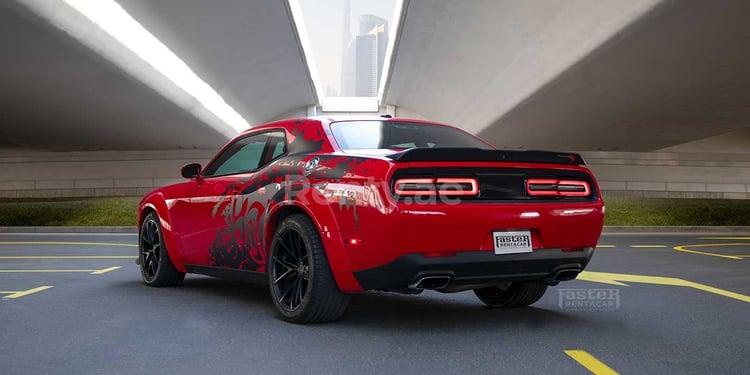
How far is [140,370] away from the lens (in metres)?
3.77

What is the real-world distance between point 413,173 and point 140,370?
6.18 feet

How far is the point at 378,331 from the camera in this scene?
4.84 meters

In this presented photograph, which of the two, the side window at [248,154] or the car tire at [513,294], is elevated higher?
the side window at [248,154]

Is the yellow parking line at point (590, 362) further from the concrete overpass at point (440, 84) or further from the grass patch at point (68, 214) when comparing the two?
the grass patch at point (68, 214)

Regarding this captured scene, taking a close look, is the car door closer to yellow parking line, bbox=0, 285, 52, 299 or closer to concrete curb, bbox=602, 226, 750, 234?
yellow parking line, bbox=0, 285, 52, 299

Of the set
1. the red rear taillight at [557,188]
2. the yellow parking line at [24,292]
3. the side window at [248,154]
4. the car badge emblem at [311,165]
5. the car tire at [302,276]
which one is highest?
the side window at [248,154]

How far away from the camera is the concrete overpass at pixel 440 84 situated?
56.3 feet

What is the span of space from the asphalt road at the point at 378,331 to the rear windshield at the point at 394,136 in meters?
1.25

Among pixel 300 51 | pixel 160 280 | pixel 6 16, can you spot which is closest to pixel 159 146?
pixel 300 51

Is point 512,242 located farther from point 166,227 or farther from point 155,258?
point 155,258

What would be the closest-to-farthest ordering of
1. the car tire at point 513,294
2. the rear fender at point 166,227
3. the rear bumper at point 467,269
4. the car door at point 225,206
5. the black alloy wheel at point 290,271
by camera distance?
the rear bumper at point 467,269
the black alloy wheel at point 290,271
the car tire at point 513,294
the car door at point 225,206
the rear fender at point 166,227

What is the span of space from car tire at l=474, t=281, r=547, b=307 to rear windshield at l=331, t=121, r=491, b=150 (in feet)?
3.76

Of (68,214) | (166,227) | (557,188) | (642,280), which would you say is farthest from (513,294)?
(68,214)

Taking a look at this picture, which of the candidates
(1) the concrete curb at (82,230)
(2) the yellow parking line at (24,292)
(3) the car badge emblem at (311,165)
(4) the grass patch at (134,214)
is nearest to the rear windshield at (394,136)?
(3) the car badge emblem at (311,165)
